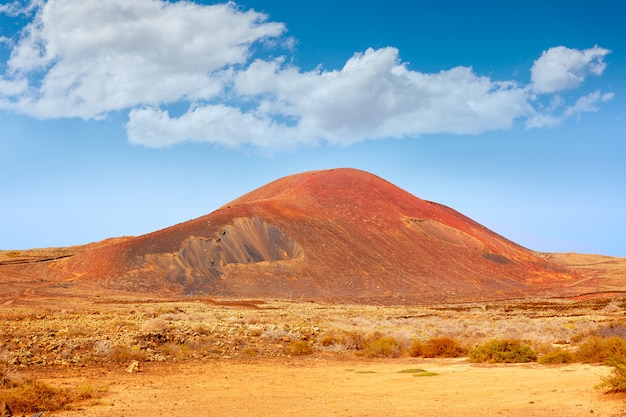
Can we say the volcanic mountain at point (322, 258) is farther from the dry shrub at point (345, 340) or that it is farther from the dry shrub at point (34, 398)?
the dry shrub at point (34, 398)

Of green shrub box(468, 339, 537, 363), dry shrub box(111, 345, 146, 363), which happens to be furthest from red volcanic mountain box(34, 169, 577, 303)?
green shrub box(468, 339, 537, 363)

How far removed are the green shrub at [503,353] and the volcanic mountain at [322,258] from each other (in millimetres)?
46603

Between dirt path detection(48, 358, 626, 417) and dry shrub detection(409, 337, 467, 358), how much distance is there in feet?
5.38

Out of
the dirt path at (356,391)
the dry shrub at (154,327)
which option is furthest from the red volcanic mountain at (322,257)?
the dirt path at (356,391)

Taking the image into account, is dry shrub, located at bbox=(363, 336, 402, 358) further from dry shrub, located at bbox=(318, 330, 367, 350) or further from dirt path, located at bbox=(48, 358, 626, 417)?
dirt path, located at bbox=(48, 358, 626, 417)

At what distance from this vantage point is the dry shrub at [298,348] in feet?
71.1

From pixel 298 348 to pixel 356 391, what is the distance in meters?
7.62

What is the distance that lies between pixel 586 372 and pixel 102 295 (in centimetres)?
5190

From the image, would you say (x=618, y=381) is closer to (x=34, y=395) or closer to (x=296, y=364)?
(x=296, y=364)

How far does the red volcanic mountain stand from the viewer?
69750 millimetres

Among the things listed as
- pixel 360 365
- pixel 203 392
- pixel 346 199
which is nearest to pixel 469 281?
pixel 346 199

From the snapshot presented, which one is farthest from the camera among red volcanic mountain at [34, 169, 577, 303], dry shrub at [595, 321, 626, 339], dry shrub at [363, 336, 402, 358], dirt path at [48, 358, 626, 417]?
red volcanic mountain at [34, 169, 577, 303]

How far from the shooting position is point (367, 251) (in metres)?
82.6

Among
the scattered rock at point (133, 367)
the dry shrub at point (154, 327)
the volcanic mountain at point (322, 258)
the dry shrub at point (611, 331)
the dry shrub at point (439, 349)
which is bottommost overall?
the dry shrub at point (439, 349)
